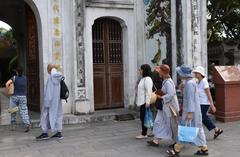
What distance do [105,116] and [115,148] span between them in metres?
3.49

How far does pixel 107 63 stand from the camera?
12.4 meters

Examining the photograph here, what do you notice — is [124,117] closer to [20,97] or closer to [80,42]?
[80,42]

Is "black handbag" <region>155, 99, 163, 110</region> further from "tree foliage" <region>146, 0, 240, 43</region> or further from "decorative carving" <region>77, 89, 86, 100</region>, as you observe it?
"tree foliage" <region>146, 0, 240, 43</region>

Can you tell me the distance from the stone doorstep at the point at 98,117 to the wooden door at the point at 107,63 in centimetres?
64

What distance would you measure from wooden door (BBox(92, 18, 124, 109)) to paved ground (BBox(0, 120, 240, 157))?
2.27 meters

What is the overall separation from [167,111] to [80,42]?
4.65 meters

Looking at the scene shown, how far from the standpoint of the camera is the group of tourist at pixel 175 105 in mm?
6996

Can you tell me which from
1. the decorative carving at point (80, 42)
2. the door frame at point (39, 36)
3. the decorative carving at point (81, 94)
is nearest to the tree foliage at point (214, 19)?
the decorative carving at point (80, 42)

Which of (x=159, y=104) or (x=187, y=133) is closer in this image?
(x=187, y=133)

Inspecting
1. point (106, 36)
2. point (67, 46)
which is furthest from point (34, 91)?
point (106, 36)

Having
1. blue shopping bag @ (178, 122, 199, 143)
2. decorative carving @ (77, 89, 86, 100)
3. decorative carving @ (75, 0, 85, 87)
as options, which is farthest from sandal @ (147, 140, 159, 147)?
decorative carving @ (75, 0, 85, 87)

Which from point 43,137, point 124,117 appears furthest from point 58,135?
point 124,117

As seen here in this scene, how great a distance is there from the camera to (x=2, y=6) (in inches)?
619

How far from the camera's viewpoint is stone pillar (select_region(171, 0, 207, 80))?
11367mm
